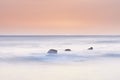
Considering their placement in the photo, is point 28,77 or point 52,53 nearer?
point 28,77

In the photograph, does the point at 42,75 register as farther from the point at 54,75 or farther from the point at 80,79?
the point at 80,79

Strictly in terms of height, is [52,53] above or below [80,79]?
above

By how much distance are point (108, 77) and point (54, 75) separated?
172cm

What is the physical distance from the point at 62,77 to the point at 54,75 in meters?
0.45

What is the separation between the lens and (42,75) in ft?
31.6

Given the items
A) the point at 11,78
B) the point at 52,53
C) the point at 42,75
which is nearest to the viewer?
the point at 11,78

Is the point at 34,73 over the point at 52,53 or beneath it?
beneath

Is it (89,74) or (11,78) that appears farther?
(89,74)

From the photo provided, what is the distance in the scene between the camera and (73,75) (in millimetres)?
9695

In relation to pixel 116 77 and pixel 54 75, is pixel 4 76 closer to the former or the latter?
pixel 54 75

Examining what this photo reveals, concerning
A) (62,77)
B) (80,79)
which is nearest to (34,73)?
(62,77)

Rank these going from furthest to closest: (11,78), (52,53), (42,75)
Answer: (52,53) → (42,75) → (11,78)

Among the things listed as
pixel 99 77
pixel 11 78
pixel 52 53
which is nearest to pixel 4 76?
pixel 11 78

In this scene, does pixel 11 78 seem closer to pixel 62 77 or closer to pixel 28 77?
pixel 28 77
